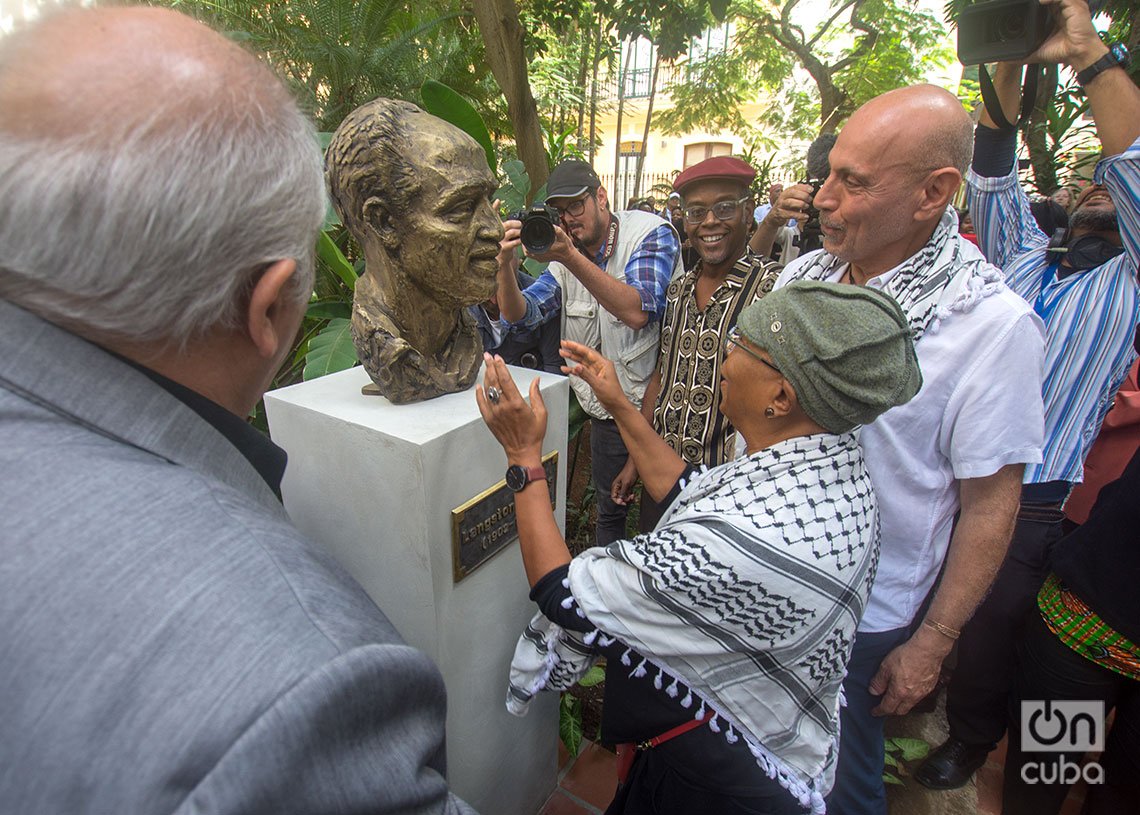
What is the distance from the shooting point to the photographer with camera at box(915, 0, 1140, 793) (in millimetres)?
1819

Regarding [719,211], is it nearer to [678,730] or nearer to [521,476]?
[521,476]

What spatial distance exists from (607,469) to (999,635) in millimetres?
1628

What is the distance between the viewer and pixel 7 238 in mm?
637

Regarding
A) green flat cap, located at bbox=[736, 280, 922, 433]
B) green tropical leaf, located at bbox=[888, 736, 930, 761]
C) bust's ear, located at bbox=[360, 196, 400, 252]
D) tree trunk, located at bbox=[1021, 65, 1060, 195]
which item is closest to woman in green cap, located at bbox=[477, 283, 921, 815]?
green flat cap, located at bbox=[736, 280, 922, 433]

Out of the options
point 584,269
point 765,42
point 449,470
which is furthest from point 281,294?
point 765,42

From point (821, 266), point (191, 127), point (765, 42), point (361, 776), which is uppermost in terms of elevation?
point (765, 42)

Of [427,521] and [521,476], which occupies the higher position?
[521,476]

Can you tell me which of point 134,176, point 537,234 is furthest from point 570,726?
point 134,176

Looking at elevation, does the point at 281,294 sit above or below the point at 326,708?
above

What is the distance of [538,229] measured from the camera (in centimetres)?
196

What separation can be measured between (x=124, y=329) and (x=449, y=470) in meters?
0.91

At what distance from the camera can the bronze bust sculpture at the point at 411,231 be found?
5.07 ft

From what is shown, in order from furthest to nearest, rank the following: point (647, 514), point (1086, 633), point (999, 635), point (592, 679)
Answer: point (647, 514) < point (592, 679) < point (999, 635) < point (1086, 633)

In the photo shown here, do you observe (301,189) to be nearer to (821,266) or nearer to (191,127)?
(191,127)
